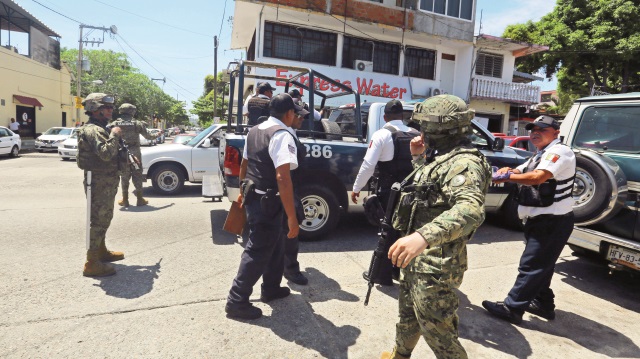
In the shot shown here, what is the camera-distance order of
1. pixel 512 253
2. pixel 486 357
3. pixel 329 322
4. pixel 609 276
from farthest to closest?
pixel 512 253 → pixel 609 276 → pixel 329 322 → pixel 486 357

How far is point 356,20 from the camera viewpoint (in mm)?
15234

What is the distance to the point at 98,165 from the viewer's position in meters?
3.71

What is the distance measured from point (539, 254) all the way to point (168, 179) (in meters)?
7.20

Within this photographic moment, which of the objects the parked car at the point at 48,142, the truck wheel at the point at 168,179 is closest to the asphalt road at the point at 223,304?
the truck wheel at the point at 168,179

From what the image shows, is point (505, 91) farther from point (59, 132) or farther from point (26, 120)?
point (26, 120)

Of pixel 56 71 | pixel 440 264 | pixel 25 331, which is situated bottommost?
pixel 25 331

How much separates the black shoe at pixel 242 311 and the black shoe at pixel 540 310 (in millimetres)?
2300

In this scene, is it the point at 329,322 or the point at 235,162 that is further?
the point at 235,162

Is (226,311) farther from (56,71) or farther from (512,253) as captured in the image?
(56,71)

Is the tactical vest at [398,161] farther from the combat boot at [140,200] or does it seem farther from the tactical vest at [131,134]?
the combat boot at [140,200]

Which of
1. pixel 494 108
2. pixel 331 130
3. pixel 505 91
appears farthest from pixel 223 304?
pixel 494 108

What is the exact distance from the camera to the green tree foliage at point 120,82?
41531 mm

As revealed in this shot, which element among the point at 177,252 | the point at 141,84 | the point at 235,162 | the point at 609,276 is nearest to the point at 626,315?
the point at 609,276

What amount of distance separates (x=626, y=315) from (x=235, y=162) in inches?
164
